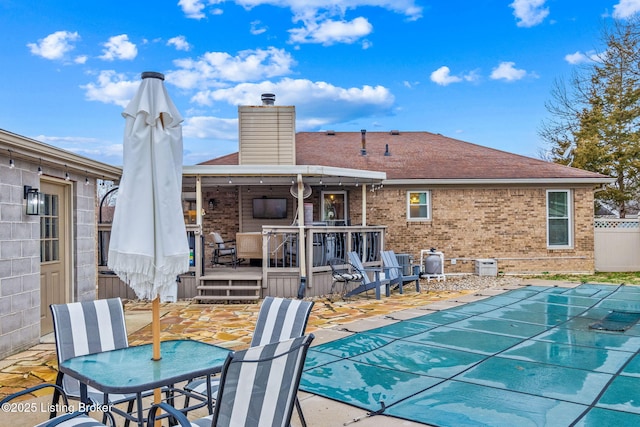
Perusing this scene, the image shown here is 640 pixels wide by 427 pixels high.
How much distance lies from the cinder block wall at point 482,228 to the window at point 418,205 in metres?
0.14

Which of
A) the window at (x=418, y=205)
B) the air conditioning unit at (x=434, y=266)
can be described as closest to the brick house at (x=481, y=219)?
the window at (x=418, y=205)

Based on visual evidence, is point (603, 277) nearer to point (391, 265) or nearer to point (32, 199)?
point (391, 265)

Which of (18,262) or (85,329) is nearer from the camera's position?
(85,329)

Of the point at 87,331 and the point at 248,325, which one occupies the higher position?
the point at 87,331

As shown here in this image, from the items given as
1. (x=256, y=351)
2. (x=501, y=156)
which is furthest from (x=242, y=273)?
(x=501, y=156)

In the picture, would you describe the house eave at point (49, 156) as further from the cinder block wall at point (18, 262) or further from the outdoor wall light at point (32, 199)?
the outdoor wall light at point (32, 199)

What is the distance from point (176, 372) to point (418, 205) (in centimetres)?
1221

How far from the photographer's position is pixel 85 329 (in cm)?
390

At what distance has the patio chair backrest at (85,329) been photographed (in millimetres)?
3725

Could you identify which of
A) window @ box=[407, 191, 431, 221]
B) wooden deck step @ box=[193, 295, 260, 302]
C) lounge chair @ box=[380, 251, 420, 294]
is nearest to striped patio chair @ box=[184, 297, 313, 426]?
wooden deck step @ box=[193, 295, 260, 302]

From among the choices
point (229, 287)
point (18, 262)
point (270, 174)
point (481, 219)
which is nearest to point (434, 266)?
point (481, 219)

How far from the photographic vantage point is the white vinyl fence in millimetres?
15172

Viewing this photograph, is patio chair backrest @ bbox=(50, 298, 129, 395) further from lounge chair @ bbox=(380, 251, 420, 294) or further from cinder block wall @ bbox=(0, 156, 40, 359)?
lounge chair @ bbox=(380, 251, 420, 294)

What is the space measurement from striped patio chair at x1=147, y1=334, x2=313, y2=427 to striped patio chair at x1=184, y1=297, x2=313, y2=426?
4.06 ft
